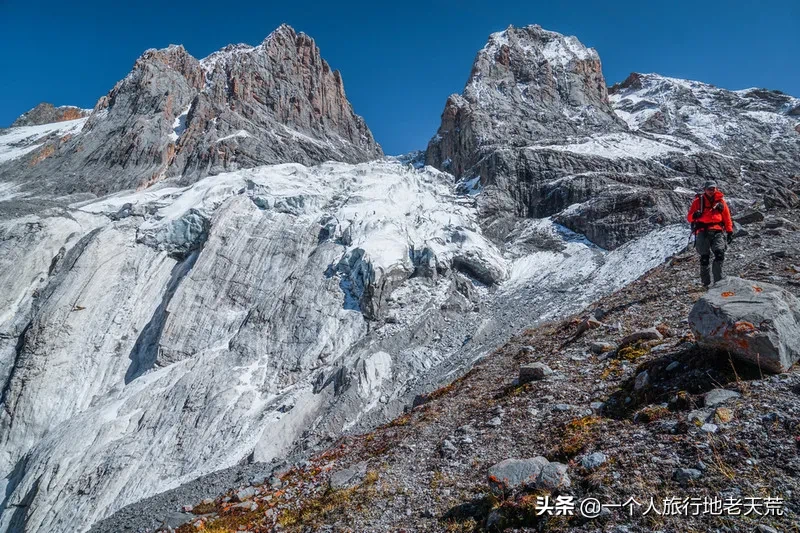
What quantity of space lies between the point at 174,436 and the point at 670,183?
52.5 metres

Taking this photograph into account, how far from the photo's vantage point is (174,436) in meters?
24.6

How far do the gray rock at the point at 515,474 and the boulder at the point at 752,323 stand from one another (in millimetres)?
3374

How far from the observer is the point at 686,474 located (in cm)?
453

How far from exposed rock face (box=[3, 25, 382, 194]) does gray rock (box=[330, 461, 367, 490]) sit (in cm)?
6180

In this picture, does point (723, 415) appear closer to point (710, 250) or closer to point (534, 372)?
point (534, 372)

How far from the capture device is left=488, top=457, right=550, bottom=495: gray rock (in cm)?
573

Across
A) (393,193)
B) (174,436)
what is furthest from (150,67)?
(174,436)

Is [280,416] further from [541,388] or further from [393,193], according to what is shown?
[393,193]

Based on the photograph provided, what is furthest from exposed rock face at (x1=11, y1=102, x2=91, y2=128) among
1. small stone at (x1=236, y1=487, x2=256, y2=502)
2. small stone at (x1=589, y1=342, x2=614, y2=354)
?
small stone at (x1=589, y1=342, x2=614, y2=354)

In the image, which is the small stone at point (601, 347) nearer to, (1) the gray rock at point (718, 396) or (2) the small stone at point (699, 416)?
(1) the gray rock at point (718, 396)

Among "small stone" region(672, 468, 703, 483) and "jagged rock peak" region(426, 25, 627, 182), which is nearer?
"small stone" region(672, 468, 703, 483)

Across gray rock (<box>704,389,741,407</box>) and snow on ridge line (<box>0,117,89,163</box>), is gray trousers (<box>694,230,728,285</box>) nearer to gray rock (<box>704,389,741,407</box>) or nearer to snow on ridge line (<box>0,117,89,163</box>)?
gray rock (<box>704,389,741,407</box>)

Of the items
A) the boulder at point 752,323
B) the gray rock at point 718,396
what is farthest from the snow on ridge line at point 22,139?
the gray rock at point 718,396

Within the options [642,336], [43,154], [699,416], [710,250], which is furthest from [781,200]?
[43,154]
